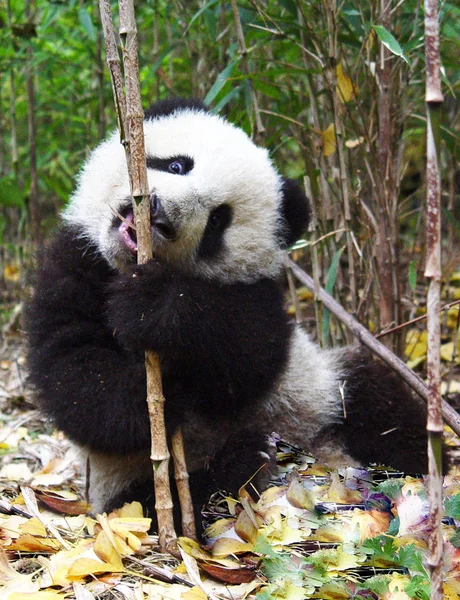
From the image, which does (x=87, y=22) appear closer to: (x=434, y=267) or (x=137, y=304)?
(x=137, y=304)

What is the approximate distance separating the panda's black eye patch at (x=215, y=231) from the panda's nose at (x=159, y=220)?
0.93 ft

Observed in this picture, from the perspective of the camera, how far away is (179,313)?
263cm

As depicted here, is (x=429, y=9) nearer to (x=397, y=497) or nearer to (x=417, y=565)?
(x=417, y=565)

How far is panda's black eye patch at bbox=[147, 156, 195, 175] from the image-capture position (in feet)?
10.0

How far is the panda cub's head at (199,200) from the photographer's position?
2.89 m

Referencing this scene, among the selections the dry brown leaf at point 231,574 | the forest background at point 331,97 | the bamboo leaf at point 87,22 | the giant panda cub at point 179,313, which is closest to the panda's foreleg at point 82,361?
the giant panda cub at point 179,313

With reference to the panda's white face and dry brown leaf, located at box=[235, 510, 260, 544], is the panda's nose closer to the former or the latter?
the panda's white face

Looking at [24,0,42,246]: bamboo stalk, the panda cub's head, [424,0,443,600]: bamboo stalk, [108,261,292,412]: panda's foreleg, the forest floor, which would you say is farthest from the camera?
[24,0,42,246]: bamboo stalk

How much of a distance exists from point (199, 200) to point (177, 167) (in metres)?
0.23

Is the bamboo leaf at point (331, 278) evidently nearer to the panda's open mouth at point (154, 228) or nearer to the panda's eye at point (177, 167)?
the panda's eye at point (177, 167)

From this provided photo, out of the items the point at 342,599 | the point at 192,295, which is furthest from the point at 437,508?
the point at 192,295

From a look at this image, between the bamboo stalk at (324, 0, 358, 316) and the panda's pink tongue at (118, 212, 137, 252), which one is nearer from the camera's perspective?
the panda's pink tongue at (118, 212, 137, 252)

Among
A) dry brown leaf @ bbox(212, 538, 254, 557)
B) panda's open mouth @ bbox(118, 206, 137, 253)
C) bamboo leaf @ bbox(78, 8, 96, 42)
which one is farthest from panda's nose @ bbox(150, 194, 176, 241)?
bamboo leaf @ bbox(78, 8, 96, 42)

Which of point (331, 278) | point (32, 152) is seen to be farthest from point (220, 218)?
point (32, 152)
